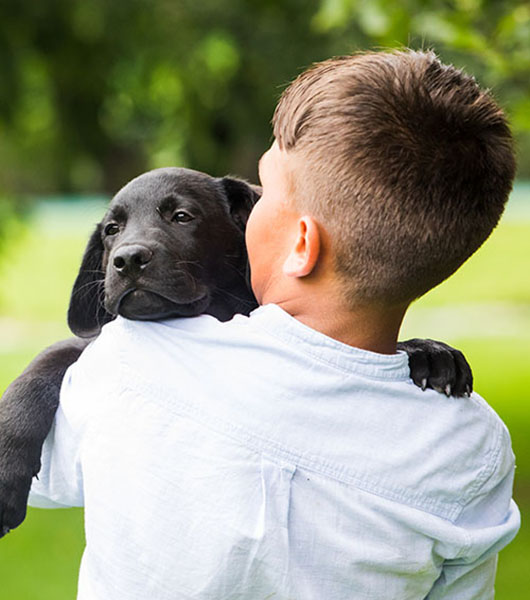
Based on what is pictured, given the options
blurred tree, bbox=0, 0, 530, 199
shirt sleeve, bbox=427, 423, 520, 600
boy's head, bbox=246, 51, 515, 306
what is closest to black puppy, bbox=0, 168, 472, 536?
shirt sleeve, bbox=427, 423, 520, 600

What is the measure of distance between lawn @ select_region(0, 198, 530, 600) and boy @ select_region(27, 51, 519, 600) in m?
1.35

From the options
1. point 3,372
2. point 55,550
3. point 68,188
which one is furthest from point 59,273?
point 55,550

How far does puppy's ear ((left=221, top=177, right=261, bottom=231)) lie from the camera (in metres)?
2.61

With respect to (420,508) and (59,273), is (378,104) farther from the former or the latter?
(59,273)

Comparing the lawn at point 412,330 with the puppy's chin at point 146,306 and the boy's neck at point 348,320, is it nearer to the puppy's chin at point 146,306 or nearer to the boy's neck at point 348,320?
the puppy's chin at point 146,306

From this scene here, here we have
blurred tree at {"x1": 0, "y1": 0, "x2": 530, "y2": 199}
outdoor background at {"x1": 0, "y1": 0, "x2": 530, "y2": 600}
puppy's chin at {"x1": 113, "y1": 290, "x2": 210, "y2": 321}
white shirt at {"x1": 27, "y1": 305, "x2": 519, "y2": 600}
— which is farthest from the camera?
blurred tree at {"x1": 0, "y1": 0, "x2": 530, "y2": 199}

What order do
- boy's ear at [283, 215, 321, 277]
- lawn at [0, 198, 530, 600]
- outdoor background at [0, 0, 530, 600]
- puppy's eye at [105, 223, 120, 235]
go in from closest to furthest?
boy's ear at [283, 215, 321, 277], puppy's eye at [105, 223, 120, 235], outdoor background at [0, 0, 530, 600], lawn at [0, 198, 530, 600]

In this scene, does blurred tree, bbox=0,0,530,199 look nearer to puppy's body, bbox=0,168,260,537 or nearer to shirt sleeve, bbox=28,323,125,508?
puppy's body, bbox=0,168,260,537

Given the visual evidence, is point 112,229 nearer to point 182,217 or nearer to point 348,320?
point 182,217

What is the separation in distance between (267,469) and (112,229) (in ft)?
3.14

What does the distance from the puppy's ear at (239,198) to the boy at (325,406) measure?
0.88 m

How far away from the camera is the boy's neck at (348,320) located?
1676 mm

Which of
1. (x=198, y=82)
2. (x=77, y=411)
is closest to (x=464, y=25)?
(x=77, y=411)

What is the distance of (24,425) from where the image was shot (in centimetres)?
204
